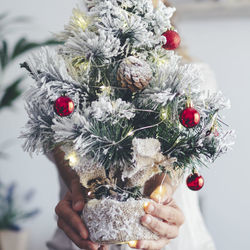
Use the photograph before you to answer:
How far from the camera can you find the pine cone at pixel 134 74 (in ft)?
1.55

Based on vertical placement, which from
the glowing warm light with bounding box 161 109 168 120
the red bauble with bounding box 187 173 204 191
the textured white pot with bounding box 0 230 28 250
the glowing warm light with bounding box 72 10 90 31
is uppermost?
the glowing warm light with bounding box 72 10 90 31

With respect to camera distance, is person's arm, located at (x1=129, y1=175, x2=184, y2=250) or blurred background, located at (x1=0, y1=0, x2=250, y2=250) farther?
blurred background, located at (x1=0, y1=0, x2=250, y2=250)

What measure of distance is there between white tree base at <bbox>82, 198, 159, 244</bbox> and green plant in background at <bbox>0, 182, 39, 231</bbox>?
3.86ft

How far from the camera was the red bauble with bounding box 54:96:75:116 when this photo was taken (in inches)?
18.1

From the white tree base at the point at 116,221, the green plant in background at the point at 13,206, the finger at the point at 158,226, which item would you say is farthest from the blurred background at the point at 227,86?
the white tree base at the point at 116,221

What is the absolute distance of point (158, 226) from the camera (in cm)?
51

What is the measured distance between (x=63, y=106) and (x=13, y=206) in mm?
1268

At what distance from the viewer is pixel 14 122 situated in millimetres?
1599

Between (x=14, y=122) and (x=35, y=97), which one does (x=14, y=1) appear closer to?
(x=14, y=122)

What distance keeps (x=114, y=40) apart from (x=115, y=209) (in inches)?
8.7

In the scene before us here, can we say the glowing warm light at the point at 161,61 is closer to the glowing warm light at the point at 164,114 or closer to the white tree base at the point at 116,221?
the glowing warm light at the point at 164,114

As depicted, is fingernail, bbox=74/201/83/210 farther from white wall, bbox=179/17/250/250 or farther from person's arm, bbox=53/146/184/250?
white wall, bbox=179/17/250/250

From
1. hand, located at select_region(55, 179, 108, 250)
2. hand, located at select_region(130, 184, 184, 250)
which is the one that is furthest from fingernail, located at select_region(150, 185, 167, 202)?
hand, located at select_region(55, 179, 108, 250)

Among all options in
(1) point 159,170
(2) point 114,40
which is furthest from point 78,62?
(1) point 159,170
